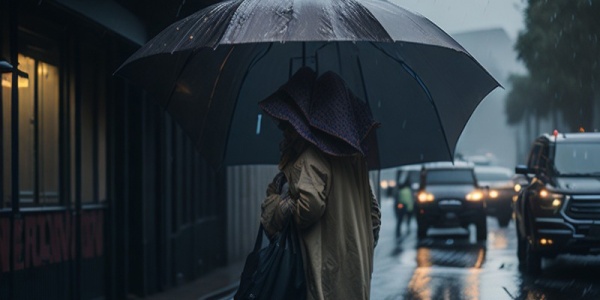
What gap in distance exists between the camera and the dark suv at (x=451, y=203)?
78.9 ft

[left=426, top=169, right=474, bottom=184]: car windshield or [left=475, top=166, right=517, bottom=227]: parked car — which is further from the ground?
[left=426, top=169, right=474, bottom=184]: car windshield

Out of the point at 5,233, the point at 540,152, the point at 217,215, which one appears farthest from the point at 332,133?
the point at 217,215

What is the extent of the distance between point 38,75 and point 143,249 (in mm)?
3652

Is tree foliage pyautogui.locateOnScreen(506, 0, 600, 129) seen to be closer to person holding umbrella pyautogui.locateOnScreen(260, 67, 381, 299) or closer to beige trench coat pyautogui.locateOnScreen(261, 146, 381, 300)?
person holding umbrella pyautogui.locateOnScreen(260, 67, 381, 299)

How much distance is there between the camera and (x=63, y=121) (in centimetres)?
1138

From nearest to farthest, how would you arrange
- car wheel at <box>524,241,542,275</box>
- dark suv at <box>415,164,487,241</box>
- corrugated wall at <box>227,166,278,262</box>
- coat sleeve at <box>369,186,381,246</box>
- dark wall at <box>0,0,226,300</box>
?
1. coat sleeve at <box>369,186,381,246</box>
2. dark wall at <box>0,0,226,300</box>
3. car wheel at <box>524,241,542,275</box>
4. corrugated wall at <box>227,166,278,262</box>
5. dark suv at <box>415,164,487,241</box>

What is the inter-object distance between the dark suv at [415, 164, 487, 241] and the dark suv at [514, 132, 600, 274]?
805 centimetres

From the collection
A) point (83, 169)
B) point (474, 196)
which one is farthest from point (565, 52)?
point (83, 169)

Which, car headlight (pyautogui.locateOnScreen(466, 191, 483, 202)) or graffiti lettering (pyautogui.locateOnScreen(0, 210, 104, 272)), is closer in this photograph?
graffiti lettering (pyautogui.locateOnScreen(0, 210, 104, 272))

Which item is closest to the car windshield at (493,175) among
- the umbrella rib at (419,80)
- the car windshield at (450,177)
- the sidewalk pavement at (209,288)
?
the car windshield at (450,177)

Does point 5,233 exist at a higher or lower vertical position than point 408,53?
lower

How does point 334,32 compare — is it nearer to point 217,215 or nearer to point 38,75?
point 38,75

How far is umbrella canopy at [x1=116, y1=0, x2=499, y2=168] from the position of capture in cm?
629

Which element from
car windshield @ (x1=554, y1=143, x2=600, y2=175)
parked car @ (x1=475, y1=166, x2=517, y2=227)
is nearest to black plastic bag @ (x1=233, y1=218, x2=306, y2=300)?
car windshield @ (x1=554, y1=143, x2=600, y2=175)
